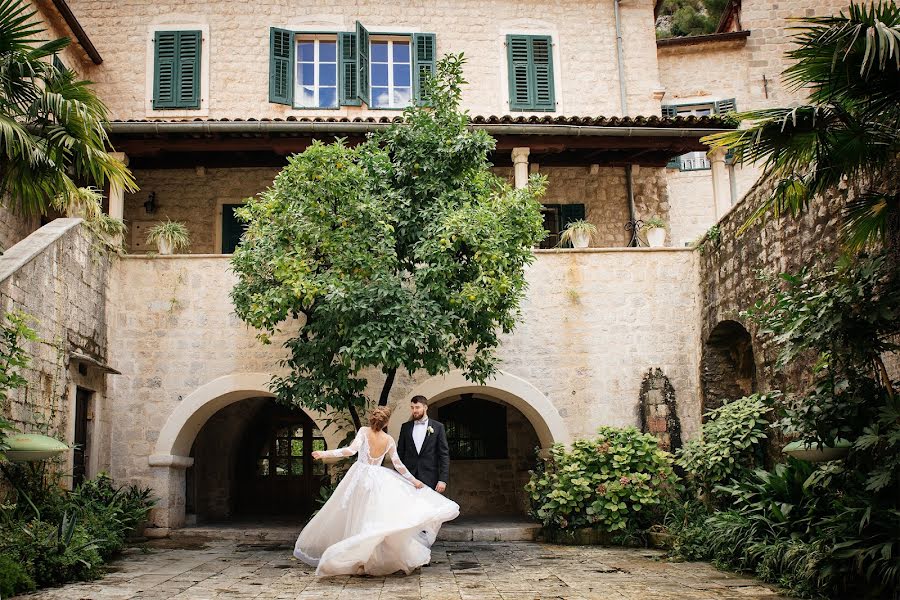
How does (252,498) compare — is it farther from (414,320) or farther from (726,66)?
(726,66)

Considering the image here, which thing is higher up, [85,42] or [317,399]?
[85,42]

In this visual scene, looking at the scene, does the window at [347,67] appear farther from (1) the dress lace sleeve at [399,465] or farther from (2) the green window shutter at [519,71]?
(1) the dress lace sleeve at [399,465]

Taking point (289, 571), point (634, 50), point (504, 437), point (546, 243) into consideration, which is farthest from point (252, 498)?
point (634, 50)

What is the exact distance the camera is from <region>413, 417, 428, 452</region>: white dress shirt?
860 cm

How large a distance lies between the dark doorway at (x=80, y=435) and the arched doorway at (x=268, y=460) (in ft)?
13.5

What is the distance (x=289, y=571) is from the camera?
26.1 ft

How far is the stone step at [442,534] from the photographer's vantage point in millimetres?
10922

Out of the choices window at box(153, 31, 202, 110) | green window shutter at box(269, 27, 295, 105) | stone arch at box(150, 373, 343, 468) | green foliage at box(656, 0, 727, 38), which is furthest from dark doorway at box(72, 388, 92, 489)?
green foliage at box(656, 0, 727, 38)

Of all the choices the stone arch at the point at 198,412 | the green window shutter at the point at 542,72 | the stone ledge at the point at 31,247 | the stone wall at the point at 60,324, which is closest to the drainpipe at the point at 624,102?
the green window shutter at the point at 542,72

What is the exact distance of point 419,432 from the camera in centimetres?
862

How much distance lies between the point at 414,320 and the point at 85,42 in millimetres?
8928

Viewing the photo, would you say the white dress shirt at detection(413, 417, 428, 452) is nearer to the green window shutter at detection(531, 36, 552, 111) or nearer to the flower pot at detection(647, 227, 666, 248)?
the flower pot at detection(647, 227, 666, 248)

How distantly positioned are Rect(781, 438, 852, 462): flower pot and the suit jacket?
3245 millimetres

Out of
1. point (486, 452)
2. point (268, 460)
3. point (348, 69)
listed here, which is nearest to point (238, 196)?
point (348, 69)
